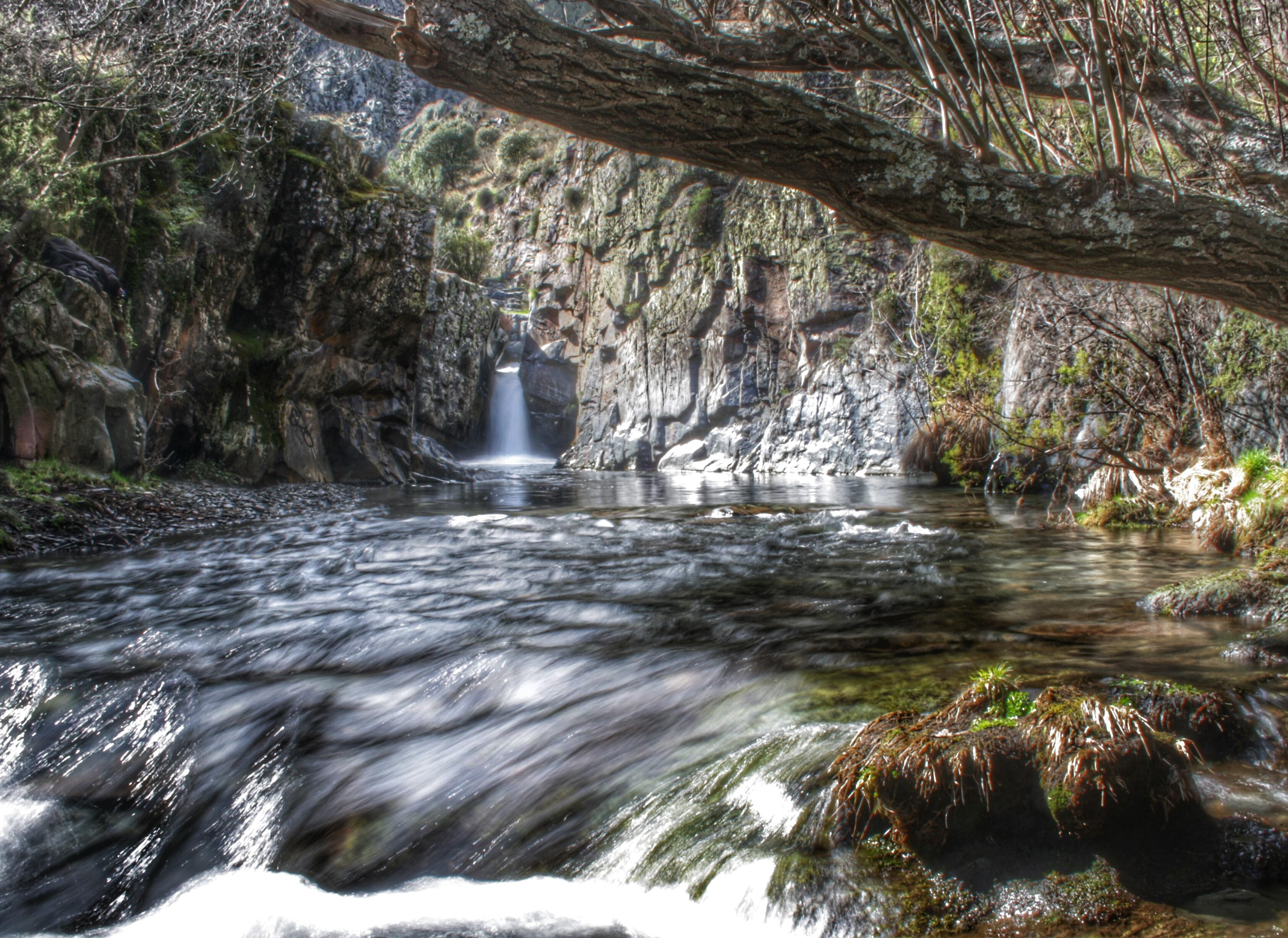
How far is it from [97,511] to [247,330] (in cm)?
969

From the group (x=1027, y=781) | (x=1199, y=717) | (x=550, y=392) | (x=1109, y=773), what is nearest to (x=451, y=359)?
(x=550, y=392)

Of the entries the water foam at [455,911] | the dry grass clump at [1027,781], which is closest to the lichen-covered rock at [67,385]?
the water foam at [455,911]

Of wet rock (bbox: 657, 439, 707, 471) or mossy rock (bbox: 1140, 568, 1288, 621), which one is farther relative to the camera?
wet rock (bbox: 657, 439, 707, 471)

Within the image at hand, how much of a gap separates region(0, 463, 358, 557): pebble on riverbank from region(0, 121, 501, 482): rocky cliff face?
56 centimetres

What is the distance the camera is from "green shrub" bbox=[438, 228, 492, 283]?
34.2 metres

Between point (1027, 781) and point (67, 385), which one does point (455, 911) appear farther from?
point (67, 385)

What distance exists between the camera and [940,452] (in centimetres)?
1730

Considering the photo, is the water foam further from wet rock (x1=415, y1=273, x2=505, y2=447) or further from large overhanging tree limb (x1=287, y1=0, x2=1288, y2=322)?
wet rock (x1=415, y1=273, x2=505, y2=447)

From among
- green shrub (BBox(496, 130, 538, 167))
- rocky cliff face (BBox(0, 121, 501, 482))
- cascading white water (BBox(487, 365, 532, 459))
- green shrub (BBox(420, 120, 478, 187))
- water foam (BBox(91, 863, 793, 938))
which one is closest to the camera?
water foam (BBox(91, 863, 793, 938))

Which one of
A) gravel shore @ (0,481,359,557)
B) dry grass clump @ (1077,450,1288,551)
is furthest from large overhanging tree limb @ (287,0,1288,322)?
gravel shore @ (0,481,359,557)

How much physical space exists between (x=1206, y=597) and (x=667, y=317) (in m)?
32.3

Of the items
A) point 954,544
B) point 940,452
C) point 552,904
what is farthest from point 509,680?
point 940,452

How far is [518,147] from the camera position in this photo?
152 feet

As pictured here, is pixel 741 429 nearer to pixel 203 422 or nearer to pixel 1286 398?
pixel 203 422
